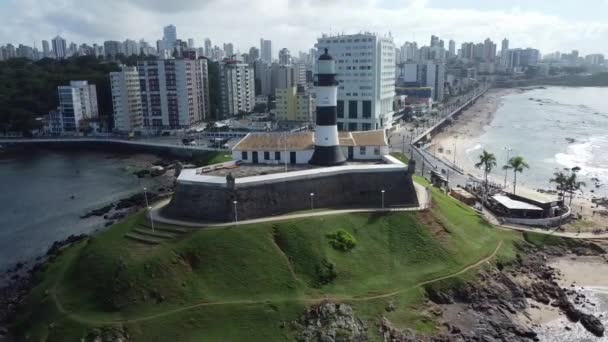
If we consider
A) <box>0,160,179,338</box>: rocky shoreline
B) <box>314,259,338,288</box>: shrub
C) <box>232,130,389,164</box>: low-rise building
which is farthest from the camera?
<box>232,130,389,164</box>: low-rise building

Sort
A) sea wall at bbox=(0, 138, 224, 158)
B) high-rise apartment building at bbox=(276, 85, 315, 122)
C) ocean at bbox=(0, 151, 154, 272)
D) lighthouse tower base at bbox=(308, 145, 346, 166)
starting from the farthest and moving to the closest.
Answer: high-rise apartment building at bbox=(276, 85, 315, 122) < sea wall at bbox=(0, 138, 224, 158) < ocean at bbox=(0, 151, 154, 272) < lighthouse tower base at bbox=(308, 145, 346, 166)

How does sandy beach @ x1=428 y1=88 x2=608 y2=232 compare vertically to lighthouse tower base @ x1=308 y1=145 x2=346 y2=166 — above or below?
below

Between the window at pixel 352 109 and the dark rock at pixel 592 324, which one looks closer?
the dark rock at pixel 592 324

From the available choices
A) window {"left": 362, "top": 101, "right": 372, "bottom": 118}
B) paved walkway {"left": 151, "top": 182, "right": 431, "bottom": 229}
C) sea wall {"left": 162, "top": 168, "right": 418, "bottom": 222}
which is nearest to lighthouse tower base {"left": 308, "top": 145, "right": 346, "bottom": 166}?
sea wall {"left": 162, "top": 168, "right": 418, "bottom": 222}

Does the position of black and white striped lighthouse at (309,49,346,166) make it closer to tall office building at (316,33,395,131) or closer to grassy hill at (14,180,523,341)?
grassy hill at (14,180,523,341)

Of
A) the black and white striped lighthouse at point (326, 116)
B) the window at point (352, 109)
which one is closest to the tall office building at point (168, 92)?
the window at point (352, 109)

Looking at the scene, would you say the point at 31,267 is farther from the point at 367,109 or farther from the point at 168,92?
the point at 367,109

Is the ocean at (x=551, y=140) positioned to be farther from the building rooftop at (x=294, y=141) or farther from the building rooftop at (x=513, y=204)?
the building rooftop at (x=294, y=141)
